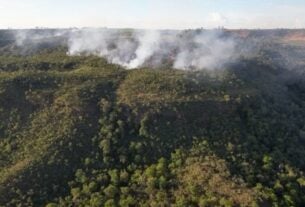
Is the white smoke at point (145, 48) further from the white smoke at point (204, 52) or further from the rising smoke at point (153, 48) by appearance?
the white smoke at point (204, 52)

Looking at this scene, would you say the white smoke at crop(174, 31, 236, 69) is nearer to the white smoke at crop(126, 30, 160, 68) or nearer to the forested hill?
the white smoke at crop(126, 30, 160, 68)

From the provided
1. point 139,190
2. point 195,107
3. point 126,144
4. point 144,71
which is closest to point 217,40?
point 144,71

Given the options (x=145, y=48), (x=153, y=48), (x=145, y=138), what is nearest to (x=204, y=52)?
(x=153, y=48)

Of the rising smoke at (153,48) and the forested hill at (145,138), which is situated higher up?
the rising smoke at (153,48)

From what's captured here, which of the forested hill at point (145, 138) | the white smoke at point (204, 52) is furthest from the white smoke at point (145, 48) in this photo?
the forested hill at point (145, 138)

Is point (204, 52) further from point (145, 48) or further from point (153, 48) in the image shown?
point (145, 48)

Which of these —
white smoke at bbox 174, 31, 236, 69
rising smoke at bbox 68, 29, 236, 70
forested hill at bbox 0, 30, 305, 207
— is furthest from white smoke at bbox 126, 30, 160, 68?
forested hill at bbox 0, 30, 305, 207

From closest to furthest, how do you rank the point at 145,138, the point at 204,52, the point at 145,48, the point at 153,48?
1. the point at 145,138
2. the point at 204,52
3. the point at 153,48
4. the point at 145,48

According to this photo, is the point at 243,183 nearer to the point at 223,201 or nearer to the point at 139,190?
the point at 223,201
